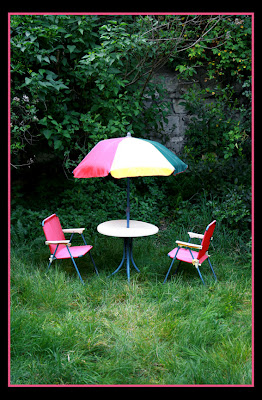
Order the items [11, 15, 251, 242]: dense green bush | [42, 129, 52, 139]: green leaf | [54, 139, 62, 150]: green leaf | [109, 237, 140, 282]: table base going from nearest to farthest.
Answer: [109, 237, 140, 282]: table base → [11, 15, 251, 242]: dense green bush → [42, 129, 52, 139]: green leaf → [54, 139, 62, 150]: green leaf

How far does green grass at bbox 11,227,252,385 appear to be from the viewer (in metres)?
2.72

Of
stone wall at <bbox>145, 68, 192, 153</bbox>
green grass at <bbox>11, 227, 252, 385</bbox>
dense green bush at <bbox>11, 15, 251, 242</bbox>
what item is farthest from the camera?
stone wall at <bbox>145, 68, 192, 153</bbox>

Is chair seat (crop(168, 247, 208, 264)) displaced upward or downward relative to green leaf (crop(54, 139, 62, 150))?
downward

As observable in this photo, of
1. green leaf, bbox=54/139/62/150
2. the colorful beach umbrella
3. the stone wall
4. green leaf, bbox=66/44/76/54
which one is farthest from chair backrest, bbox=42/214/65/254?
the stone wall

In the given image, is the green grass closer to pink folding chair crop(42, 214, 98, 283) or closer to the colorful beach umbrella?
pink folding chair crop(42, 214, 98, 283)

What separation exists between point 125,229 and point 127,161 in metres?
1.02

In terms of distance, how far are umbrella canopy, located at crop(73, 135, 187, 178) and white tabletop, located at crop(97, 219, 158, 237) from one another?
2.49 feet

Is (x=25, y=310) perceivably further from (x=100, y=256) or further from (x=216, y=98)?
(x=216, y=98)

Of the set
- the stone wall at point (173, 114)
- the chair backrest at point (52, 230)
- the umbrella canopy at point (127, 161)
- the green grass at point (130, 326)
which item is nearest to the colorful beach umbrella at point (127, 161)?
the umbrella canopy at point (127, 161)

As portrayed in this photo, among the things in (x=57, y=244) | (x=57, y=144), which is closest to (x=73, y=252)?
(x=57, y=244)

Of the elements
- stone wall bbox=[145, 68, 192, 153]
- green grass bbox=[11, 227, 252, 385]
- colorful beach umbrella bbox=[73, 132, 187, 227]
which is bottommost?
green grass bbox=[11, 227, 252, 385]

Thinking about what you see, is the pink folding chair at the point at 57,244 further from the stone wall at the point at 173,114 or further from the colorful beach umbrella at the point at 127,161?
the stone wall at the point at 173,114

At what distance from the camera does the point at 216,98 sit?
719 cm

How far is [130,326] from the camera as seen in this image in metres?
3.37
